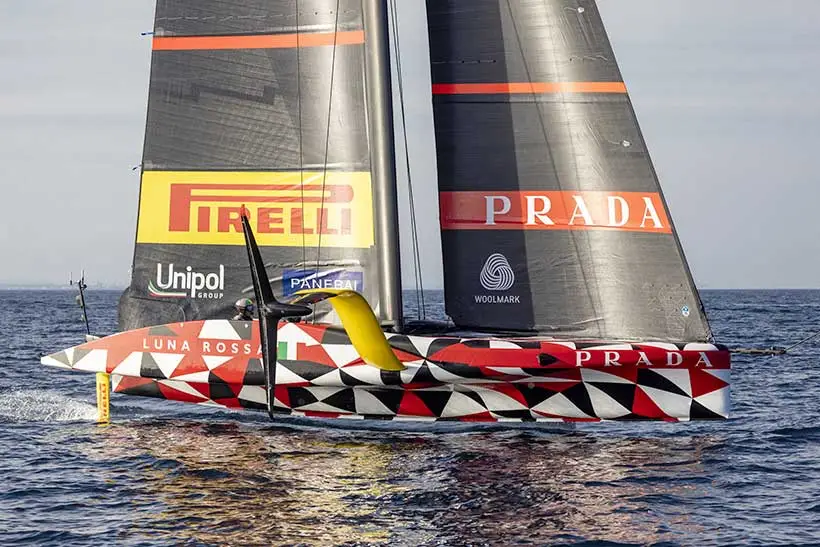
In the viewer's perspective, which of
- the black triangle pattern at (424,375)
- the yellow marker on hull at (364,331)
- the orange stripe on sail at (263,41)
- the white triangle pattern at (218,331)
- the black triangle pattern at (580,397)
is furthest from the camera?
the orange stripe on sail at (263,41)

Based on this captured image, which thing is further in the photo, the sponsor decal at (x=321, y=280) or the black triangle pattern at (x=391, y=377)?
the sponsor decal at (x=321, y=280)

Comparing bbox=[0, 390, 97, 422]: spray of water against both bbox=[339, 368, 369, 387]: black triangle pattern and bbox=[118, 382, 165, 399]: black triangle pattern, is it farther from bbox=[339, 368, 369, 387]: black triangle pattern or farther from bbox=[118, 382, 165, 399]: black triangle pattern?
bbox=[339, 368, 369, 387]: black triangle pattern

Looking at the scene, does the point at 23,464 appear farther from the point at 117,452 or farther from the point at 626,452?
the point at 626,452

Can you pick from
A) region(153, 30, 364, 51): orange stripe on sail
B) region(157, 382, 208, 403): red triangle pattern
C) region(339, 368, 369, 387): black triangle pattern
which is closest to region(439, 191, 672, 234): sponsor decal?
region(153, 30, 364, 51): orange stripe on sail

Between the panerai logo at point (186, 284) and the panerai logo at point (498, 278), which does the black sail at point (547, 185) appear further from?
the panerai logo at point (186, 284)

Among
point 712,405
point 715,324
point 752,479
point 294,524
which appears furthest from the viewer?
point 715,324

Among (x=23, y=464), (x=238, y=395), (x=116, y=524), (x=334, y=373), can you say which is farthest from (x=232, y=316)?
(x=116, y=524)

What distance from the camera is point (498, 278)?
1421cm

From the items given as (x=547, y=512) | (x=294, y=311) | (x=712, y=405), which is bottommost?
(x=547, y=512)

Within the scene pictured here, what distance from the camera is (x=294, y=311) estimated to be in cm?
1241

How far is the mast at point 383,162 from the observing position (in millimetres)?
14117

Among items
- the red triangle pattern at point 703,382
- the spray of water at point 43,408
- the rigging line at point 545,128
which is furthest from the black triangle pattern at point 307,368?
the red triangle pattern at point 703,382

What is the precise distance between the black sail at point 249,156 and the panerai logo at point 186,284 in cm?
2

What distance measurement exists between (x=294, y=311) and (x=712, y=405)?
495 centimetres
